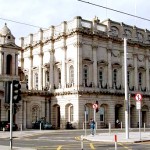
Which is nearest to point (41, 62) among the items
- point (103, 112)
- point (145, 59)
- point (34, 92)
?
point (34, 92)

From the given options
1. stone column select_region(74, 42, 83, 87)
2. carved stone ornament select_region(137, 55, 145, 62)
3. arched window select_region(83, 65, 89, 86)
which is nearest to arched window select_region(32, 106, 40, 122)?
stone column select_region(74, 42, 83, 87)

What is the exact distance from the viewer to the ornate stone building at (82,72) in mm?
62719

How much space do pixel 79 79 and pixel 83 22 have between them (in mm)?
9727

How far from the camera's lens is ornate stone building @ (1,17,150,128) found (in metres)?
62.7

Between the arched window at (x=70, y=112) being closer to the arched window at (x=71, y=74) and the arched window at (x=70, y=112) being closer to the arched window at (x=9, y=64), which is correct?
the arched window at (x=71, y=74)

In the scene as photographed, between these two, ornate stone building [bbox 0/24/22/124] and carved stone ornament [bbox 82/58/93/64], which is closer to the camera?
ornate stone building [bbox 0/24/22/124]

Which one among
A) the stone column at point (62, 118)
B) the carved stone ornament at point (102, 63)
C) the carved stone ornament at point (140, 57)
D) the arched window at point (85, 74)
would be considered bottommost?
the stone column at point (62, 118)

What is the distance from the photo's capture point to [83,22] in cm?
6456

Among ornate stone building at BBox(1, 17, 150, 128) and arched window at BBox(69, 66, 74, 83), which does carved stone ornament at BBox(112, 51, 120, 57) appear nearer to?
ornate stone building at BBox(1, 17, 150, 128)

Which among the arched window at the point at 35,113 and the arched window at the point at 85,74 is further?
the arched window at the point at 85,74

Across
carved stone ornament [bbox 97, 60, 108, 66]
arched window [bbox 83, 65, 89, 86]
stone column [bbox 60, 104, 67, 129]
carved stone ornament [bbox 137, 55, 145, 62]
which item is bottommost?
stone column [bbox 60, 104, 67, 129]

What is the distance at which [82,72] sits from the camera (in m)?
63.4

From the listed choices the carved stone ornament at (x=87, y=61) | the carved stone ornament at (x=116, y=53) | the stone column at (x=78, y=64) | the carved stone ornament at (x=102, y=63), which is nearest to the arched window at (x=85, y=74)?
the carved stone ornament at (x=87, y=61)

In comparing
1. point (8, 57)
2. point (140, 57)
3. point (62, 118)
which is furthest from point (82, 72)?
point (140, 57)
